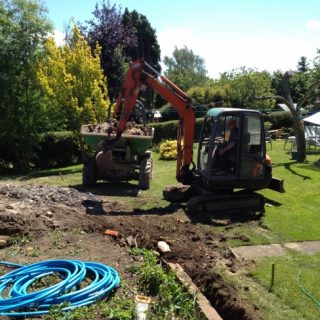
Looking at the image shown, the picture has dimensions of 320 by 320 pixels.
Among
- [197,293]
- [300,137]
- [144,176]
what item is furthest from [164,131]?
[197,293]

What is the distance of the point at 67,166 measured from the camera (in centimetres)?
1912

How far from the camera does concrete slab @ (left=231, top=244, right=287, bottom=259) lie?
7281 millimetres

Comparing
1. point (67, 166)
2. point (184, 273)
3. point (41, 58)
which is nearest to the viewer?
point (184, 273)

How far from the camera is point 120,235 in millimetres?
7867

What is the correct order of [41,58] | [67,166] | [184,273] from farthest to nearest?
[67,166]
[41,58]
[184,273]

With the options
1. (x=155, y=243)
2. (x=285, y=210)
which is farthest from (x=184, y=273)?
(x=285, y=210)

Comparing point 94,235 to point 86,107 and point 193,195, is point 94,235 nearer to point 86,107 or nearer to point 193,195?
point 193,195

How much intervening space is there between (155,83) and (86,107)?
6886 mm

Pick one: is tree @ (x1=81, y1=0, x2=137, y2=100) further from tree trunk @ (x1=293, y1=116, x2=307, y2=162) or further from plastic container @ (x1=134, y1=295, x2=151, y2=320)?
plastic container @ (x1=134, y1=295, x2=151, y2=320)

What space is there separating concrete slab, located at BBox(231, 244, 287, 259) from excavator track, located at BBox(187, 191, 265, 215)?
200cm

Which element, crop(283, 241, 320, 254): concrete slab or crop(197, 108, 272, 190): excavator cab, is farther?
crop(197, 108, 272, 190): excavator cab

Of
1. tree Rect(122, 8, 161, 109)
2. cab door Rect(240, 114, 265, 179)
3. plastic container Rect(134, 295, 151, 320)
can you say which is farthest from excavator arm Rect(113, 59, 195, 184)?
tree Rect(122, 8, 161, 109)

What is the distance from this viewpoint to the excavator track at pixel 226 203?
31.2 feet

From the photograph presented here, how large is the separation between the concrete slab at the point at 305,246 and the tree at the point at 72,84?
35.6 ft
